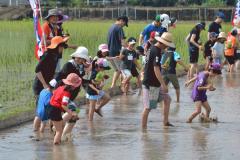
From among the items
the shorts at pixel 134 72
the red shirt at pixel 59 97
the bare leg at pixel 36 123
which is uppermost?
the red shirt at pixel 59 97

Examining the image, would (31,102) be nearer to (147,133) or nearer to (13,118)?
(13,118)

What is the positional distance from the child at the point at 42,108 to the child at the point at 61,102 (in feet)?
0.86

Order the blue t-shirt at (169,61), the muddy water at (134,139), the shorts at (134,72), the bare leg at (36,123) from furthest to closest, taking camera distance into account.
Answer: the shorts at (134,72)
the blue t-shirt at (169,61)
the bare leg at (36,123)
the muddy water at (134,139)

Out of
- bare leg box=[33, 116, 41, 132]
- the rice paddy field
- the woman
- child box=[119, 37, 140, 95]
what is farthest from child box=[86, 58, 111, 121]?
child box=[119, 37, 140, 95]

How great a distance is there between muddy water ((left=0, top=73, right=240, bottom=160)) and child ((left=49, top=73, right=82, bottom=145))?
26cm

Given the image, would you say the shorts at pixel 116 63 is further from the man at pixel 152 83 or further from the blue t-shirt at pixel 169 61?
the man at pixel 152 83

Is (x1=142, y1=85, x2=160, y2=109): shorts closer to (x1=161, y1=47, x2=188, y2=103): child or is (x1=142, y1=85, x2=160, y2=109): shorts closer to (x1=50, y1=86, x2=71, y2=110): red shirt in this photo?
(x1=50, y1=86, x2=71, y2=110): red shirt

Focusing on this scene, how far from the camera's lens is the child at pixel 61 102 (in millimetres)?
9945

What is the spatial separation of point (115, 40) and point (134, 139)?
602 cm

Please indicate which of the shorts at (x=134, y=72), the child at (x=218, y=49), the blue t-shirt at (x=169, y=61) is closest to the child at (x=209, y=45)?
the child at (x=218, y=49)

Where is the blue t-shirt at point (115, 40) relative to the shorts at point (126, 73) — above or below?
above

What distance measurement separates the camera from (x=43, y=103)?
34.8 ft

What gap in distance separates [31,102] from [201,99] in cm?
296

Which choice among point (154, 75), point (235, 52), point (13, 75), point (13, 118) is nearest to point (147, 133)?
point (154, 75)
